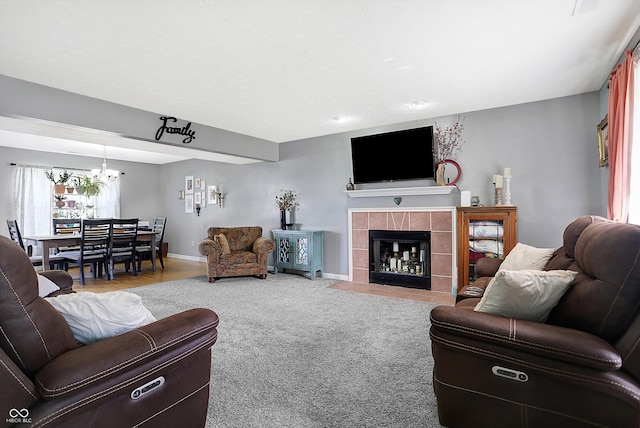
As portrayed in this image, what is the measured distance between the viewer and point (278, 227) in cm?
639

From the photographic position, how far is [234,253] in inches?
223

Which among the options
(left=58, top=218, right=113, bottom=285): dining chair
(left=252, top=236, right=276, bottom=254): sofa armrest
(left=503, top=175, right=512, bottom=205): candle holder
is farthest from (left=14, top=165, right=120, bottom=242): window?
(left=503, top=175, right=512, bottom=205): candle holder

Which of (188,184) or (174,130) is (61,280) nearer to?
(174,130)

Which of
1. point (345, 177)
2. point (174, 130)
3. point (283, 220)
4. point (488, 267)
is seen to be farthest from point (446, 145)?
point (174, 130)

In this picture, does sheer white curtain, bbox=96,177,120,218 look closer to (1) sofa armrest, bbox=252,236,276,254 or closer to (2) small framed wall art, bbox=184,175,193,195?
(2) small framed wall art, bbox=184,175,193,195

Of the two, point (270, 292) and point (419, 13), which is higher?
point (419, 13)

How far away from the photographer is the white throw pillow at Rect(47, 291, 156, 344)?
1354mm

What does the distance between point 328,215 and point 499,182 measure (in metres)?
2.67

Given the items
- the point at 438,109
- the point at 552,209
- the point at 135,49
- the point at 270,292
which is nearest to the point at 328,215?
the point at 270,292

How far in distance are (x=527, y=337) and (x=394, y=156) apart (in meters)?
3.78

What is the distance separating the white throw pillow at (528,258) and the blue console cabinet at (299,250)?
3.15 metres

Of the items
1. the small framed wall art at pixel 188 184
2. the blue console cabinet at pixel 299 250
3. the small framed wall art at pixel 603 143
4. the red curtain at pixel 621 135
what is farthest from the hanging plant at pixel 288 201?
the red curtain at pixel 621 135

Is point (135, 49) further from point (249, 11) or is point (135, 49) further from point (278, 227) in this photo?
point (278, 227)

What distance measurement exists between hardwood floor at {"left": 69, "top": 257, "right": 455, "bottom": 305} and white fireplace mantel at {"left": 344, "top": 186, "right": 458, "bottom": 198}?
54.6 inches
